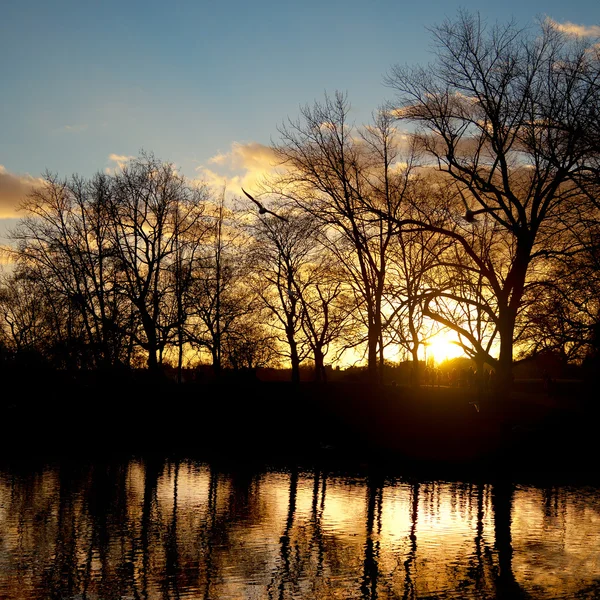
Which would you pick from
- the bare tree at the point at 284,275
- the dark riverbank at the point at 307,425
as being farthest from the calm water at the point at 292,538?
the bare tree at the point at 284,275

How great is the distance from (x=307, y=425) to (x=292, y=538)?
20334 mm

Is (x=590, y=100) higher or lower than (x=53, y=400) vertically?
higher

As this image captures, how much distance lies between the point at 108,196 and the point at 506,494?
117ft

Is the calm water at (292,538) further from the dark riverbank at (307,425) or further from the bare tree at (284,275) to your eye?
the bare tree at (284,275)

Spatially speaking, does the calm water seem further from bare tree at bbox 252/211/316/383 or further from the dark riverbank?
bare tree at bbox 252/211/316/383

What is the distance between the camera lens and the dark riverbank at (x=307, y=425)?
2508 centimetres

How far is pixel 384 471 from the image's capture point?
70.5 ft

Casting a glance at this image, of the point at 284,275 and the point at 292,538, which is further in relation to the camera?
the point at 284,275

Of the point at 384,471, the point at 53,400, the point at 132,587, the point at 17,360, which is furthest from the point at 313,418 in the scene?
the point at 132,587

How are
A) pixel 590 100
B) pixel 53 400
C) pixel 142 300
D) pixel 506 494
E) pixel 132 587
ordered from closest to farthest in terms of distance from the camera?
pixel 132 587 < pixel 506 494 < pixel 590 100 < pixel 53 400 < pixel 142 300

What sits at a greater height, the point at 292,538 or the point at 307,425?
the point at 307,425

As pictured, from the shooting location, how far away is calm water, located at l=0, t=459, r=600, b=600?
9555 mm

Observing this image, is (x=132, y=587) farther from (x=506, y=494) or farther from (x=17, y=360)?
(x=17, y=360)

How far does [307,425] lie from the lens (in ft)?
108
